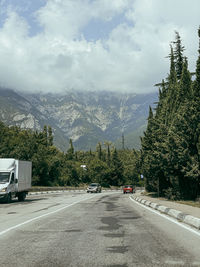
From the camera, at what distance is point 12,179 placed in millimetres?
24328

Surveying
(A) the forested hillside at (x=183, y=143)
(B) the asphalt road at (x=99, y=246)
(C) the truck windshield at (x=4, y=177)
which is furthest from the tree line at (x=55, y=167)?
(B) the asphalt road at (x=99, y=246)

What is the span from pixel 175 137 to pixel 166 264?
1933 centimetres

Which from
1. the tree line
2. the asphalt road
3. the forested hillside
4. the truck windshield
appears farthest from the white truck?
the tree line

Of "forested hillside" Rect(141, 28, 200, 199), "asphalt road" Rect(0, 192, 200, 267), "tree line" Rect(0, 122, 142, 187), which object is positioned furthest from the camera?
"tree line" Rect(0, 122, 142, 187)

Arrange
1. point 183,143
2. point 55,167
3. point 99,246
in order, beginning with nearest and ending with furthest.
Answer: point 99,246 → point 183,143 → point 55,167

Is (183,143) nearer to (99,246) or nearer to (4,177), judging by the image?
(4,177)

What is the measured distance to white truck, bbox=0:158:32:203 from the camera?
2352 cm

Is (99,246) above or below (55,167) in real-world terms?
below

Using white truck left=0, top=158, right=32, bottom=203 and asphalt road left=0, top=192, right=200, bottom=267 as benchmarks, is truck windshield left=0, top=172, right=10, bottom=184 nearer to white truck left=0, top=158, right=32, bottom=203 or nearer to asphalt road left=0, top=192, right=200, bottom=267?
white truck left=0, top=158, right=32, bottom=203

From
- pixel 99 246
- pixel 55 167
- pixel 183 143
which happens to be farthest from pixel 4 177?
pixel 55 167

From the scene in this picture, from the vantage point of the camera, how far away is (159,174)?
112 feet

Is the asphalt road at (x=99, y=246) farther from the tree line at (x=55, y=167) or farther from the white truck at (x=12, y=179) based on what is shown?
the tree line at (x=55, y=167)

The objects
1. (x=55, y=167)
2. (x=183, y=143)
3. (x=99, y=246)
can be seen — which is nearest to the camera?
(x=99, y=246)

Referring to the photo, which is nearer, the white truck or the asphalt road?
the asphalt road
